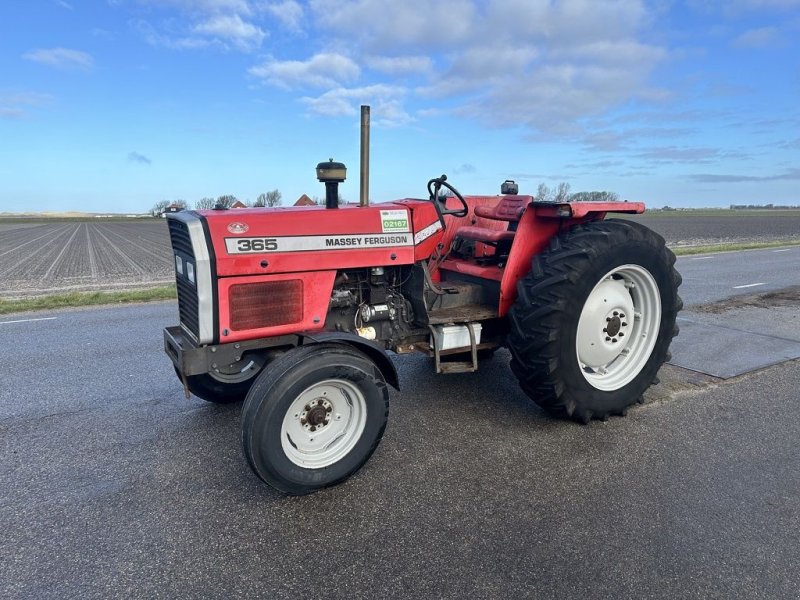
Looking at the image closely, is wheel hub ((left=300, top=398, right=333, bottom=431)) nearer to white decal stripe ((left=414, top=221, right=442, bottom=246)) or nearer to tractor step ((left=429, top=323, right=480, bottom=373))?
tractor step ((left=429, top=323, right=480, bottom=373))

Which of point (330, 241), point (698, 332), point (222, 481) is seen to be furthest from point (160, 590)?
point (698, 332)

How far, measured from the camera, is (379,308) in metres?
3.51

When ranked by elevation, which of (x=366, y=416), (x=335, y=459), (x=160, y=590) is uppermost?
(x=366, y=416)

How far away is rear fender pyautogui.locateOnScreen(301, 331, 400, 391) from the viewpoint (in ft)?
9.53

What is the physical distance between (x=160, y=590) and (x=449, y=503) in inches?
53.6

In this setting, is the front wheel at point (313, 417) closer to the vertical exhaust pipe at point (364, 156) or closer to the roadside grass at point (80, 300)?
the vertical exhaust pipe at point (364, 156)

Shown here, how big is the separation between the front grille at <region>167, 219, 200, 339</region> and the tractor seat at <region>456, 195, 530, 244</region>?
2203 mm

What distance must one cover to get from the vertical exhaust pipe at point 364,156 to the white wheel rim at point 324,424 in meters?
1.22

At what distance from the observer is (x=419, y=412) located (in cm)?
384

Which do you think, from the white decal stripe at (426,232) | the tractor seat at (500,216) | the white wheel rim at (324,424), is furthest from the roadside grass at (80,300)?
the white wheel rim at (324,424)

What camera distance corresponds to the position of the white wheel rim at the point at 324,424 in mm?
2820

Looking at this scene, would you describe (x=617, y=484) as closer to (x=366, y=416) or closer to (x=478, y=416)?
(x=478, y=416)

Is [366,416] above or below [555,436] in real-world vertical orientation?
above

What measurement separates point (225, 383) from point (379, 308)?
1.27 meters
